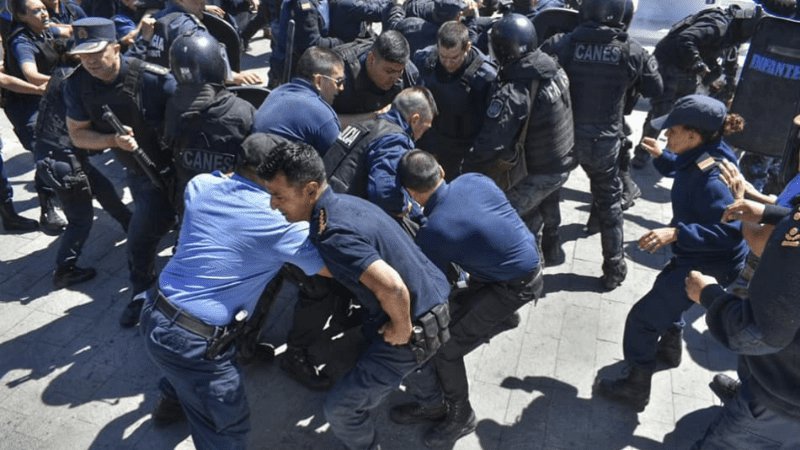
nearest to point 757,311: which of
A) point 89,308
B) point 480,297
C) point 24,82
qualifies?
point 480,297

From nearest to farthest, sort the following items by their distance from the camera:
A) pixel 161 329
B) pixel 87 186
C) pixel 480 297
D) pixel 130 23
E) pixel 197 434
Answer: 1. pixel 161 329
2. pixel 197 434
3. pixel 480 297
4. pixel 87 186
5. pixel 130 23

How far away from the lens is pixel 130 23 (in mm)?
6254

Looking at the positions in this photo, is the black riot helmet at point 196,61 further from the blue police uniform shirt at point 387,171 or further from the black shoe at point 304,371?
the black shoe at point 304,371

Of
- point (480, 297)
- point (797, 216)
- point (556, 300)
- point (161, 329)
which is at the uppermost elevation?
point (797, 216)

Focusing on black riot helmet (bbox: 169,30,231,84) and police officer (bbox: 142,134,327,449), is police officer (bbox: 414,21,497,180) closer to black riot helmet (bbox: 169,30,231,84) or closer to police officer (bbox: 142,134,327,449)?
black riot helmet (bbox: 169,30,231,84)

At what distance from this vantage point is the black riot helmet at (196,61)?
3.70 meters

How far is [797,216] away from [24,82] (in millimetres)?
5715

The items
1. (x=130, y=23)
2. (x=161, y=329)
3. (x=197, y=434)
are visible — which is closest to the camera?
(x=161, y=329)

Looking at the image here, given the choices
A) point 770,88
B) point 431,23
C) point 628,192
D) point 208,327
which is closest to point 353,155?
point 208,327

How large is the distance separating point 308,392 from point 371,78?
7.46ft

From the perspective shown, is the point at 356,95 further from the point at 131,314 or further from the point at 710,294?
the point at 710,294

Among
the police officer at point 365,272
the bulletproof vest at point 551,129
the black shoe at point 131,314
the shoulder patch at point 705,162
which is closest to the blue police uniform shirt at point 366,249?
the police officer at point 365,272

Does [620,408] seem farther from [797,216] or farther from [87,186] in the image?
[87,186]

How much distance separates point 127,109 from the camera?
421 cm
